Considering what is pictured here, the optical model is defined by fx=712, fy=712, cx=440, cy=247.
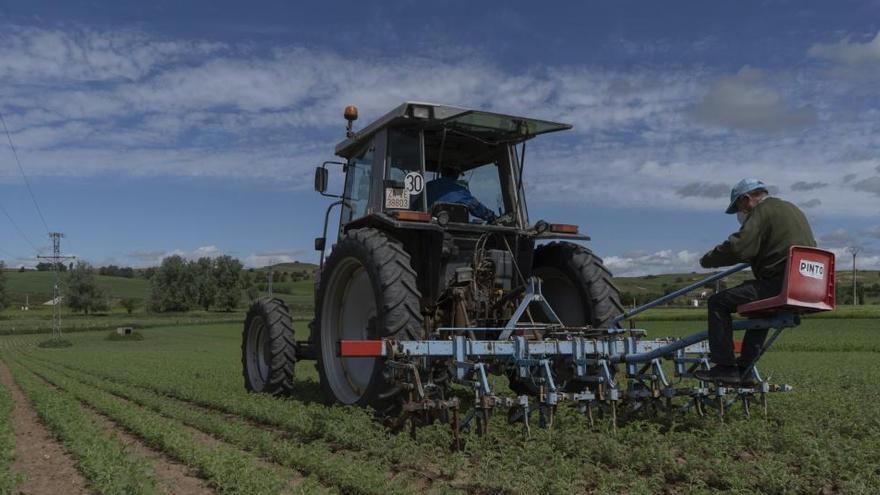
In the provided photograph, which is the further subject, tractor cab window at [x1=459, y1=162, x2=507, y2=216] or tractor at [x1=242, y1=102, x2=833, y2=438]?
tractor cab window at [x1=459, y1=162, x2=507, y2=216]

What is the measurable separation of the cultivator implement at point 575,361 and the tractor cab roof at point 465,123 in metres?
1.91

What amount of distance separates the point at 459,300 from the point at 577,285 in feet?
4.62

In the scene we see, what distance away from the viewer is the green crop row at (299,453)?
4410 millimetres

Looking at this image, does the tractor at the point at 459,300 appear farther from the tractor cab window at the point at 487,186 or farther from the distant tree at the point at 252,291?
the distant tree at the point at 252,291

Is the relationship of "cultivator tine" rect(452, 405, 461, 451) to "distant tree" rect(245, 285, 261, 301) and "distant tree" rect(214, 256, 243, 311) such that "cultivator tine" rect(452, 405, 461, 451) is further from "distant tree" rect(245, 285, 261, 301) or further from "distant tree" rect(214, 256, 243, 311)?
"distant tree" rect(214, 256, 243, 311)

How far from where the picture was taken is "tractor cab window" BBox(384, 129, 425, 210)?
24.1ft

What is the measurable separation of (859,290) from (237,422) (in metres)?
76.3

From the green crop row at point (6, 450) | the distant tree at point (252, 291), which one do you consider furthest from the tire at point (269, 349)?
the distant tree at point (252, 291)

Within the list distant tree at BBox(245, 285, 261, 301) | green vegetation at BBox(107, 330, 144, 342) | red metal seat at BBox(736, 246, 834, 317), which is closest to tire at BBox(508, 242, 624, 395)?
red metal seat at BBox(736, 246, 834, 317)

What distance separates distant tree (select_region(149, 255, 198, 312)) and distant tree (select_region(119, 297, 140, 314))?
7.84 ft

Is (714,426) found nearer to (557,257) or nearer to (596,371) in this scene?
(596,371)

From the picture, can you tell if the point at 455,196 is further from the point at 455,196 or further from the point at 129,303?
the point at 129,303

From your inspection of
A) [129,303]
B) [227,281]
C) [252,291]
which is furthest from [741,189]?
[129,303]

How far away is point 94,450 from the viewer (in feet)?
19.0
